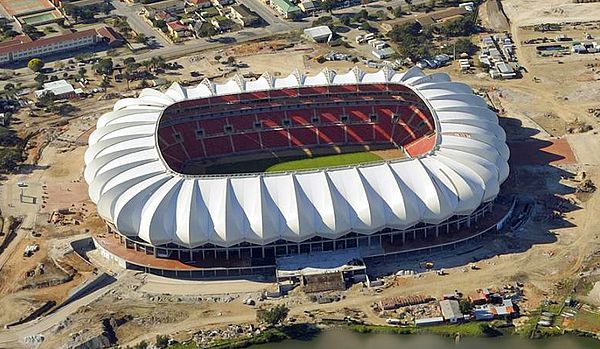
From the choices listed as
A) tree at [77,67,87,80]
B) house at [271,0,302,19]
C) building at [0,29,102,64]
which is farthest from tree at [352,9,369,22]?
tree at [77,67,87,80]

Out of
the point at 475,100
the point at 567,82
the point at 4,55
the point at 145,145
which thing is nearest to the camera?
the point at 145,145

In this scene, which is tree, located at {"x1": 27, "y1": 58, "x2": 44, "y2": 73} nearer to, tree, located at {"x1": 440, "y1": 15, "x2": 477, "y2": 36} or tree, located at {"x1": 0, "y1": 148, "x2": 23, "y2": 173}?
tree, located at {"x1": 0, "y1": 148, "x2": 23, "y2": 173}

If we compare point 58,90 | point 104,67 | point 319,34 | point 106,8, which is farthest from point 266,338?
point 106,8

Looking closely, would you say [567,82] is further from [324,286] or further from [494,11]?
[324,286]

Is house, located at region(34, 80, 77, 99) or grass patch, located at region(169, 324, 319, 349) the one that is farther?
house, located at region(34, 80, 77, 99)

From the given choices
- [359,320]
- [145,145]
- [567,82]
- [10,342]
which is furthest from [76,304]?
[567,82]
